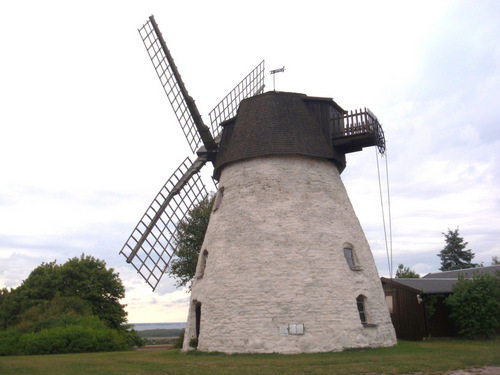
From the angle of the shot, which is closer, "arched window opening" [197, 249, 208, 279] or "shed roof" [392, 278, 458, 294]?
"arched window opening" [197, 249, 208, 279]

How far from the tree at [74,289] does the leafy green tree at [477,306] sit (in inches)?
891

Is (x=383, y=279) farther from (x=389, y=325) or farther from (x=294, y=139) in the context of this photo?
(x=294, y=139)

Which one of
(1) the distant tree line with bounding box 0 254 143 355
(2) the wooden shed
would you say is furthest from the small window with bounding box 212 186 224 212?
(1) the distant tree line with bounding box 0 254 143 355

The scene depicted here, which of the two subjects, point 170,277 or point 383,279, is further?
point 170,277

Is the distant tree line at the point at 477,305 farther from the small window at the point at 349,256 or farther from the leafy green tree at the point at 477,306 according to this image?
the small window at the point at 349,256

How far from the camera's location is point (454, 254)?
40.5 m

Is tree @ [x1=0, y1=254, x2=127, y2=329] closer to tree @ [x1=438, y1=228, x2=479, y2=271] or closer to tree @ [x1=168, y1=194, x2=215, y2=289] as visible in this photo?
tree @ [x1=168, y1=194, x2=215, y2=289]

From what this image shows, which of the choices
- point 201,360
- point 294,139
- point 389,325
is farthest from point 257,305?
point 294,139

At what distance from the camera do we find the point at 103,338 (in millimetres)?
19906

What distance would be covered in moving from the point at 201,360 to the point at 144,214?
7.94 metres

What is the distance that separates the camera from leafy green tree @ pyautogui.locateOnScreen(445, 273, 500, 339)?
18844 millimetres

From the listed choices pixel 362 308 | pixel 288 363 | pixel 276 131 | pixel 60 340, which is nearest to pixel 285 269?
pixel 362 308

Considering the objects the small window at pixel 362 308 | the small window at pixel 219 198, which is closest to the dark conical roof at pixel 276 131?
the small window at pixel 219 198

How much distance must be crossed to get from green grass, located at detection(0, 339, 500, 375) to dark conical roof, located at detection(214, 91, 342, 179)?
24.5ft
